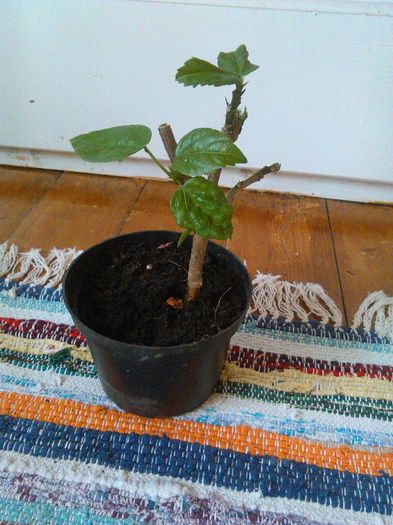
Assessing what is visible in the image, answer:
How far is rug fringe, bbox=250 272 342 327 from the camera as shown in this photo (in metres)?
0.71

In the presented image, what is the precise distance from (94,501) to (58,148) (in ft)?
2.63

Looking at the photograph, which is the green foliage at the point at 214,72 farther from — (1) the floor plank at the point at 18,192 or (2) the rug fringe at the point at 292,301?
(1) the floor plank at the point at 18,192

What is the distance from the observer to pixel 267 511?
1.54ft

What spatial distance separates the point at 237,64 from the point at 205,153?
101 millimetres

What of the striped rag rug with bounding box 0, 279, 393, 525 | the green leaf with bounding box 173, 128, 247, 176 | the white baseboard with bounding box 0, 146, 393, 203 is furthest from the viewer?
the white baseboard with bounding box 0, 146, 393, 203

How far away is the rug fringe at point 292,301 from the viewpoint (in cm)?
71

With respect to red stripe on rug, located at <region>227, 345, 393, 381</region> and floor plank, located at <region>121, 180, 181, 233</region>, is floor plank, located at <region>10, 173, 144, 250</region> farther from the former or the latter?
red stripe on rug, located at <region>227, 345, 393, 381</region>

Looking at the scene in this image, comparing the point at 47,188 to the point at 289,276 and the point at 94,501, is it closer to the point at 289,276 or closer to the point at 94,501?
the point at 289,276

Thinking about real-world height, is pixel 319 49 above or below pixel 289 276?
above

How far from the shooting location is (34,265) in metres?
0.78

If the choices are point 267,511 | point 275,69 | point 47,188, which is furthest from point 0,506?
point 275,69

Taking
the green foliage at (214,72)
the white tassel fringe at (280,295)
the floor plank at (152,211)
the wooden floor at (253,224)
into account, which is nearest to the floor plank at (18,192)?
the wooden floor at (253,224)

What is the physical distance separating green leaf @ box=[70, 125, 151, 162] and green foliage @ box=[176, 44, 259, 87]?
6 cm

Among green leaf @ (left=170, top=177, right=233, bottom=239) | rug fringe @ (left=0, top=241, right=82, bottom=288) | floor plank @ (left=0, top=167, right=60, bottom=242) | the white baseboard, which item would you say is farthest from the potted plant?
the white baseboard
